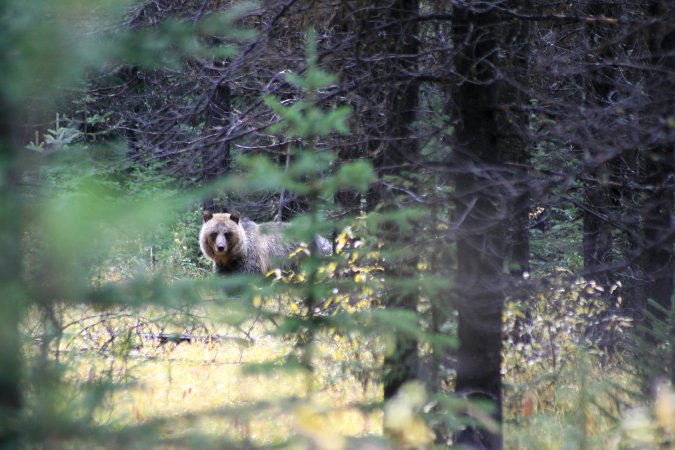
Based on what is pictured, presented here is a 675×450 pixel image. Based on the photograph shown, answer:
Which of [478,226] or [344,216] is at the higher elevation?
[344,216]

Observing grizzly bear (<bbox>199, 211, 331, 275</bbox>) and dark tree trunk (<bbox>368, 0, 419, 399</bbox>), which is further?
grizzly bear (<bbox>199, 211, 331, 275</bbox>)

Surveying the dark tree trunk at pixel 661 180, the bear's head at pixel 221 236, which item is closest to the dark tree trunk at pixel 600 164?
the dark tree trunk at pixel 661 180

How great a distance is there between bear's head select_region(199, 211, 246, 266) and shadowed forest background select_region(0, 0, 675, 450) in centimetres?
507

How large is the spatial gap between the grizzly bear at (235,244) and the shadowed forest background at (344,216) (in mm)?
5273

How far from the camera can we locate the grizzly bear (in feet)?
54.2

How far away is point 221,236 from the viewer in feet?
53.7

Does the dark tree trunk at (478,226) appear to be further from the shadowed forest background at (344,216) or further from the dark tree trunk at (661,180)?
the dark tree trunk at (661,180)

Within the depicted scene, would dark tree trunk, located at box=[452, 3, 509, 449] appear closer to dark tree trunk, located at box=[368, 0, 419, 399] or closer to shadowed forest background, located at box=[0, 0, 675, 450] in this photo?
shadowed forest background, located at box=[0, 0, 675, 450]

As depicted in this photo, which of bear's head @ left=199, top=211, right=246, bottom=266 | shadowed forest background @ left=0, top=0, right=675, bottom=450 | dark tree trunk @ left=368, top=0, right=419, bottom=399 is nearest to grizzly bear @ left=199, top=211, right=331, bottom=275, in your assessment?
bear's head @ left=199, top=211, right=246, bottom=266

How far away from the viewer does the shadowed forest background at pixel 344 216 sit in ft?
10.2

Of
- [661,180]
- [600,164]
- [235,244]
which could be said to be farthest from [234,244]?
[600,164]

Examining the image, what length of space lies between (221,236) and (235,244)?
63cm

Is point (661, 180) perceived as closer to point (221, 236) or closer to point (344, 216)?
point (344, 216)

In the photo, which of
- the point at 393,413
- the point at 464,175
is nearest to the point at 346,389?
the point at 464,175
